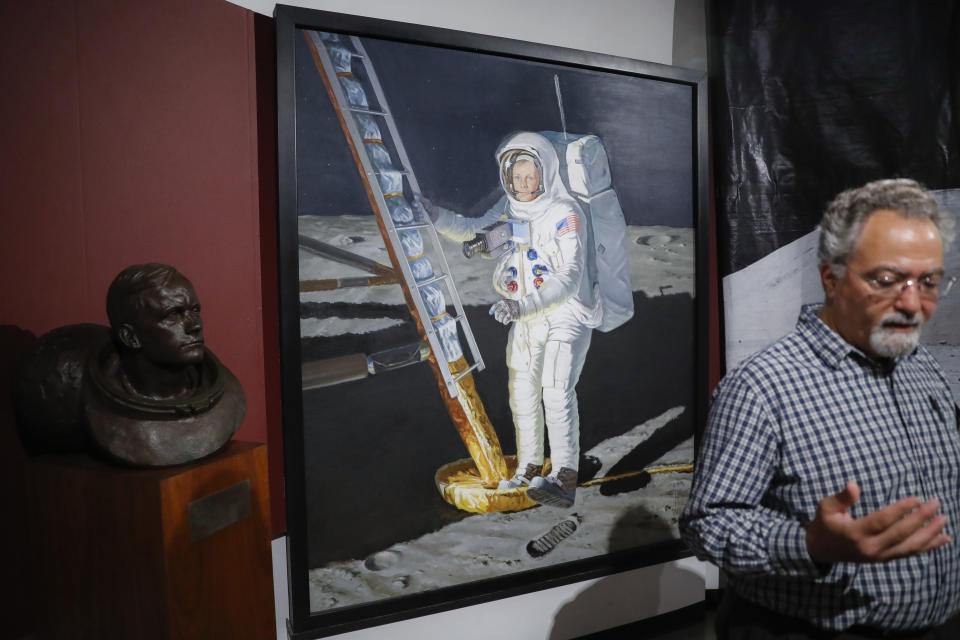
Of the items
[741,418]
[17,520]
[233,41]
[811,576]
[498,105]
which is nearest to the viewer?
[811,576]

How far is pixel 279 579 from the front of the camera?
210cm

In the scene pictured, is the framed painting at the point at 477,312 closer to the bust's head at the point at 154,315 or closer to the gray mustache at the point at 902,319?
the bust's head at the point at 154,315

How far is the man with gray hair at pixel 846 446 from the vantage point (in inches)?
48.4

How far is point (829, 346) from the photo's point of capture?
134 centimetres

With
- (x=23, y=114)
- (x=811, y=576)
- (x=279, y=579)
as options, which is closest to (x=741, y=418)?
(x=811, y=576)

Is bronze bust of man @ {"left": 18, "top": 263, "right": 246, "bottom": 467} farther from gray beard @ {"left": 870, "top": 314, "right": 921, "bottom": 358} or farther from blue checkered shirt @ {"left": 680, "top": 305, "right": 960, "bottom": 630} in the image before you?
gray beard @ {"left": 870, "top": 314, "right": 921, "bottom": 358}

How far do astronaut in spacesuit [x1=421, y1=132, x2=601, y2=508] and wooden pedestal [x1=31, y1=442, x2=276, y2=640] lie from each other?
1052 millimetres

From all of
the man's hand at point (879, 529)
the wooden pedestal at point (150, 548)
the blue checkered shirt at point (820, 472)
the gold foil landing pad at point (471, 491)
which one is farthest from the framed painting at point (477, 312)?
the man's hand at point (879, 529)

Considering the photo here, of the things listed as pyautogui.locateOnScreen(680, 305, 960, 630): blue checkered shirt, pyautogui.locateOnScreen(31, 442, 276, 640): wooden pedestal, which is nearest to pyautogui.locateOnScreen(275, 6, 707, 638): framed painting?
pyautogui.locateOnScreen(31, 442, 276, 640): wooden pedestal

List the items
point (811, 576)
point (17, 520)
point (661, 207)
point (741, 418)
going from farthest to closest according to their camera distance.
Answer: point (661, 207) < point (17, 520) < point (741, 418) < point (811, 576)

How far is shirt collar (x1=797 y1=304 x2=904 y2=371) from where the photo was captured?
52.4 inches

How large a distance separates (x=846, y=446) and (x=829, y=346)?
21cm

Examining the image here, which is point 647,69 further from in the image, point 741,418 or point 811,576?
point 811,576

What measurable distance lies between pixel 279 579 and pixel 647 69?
2.36 m
